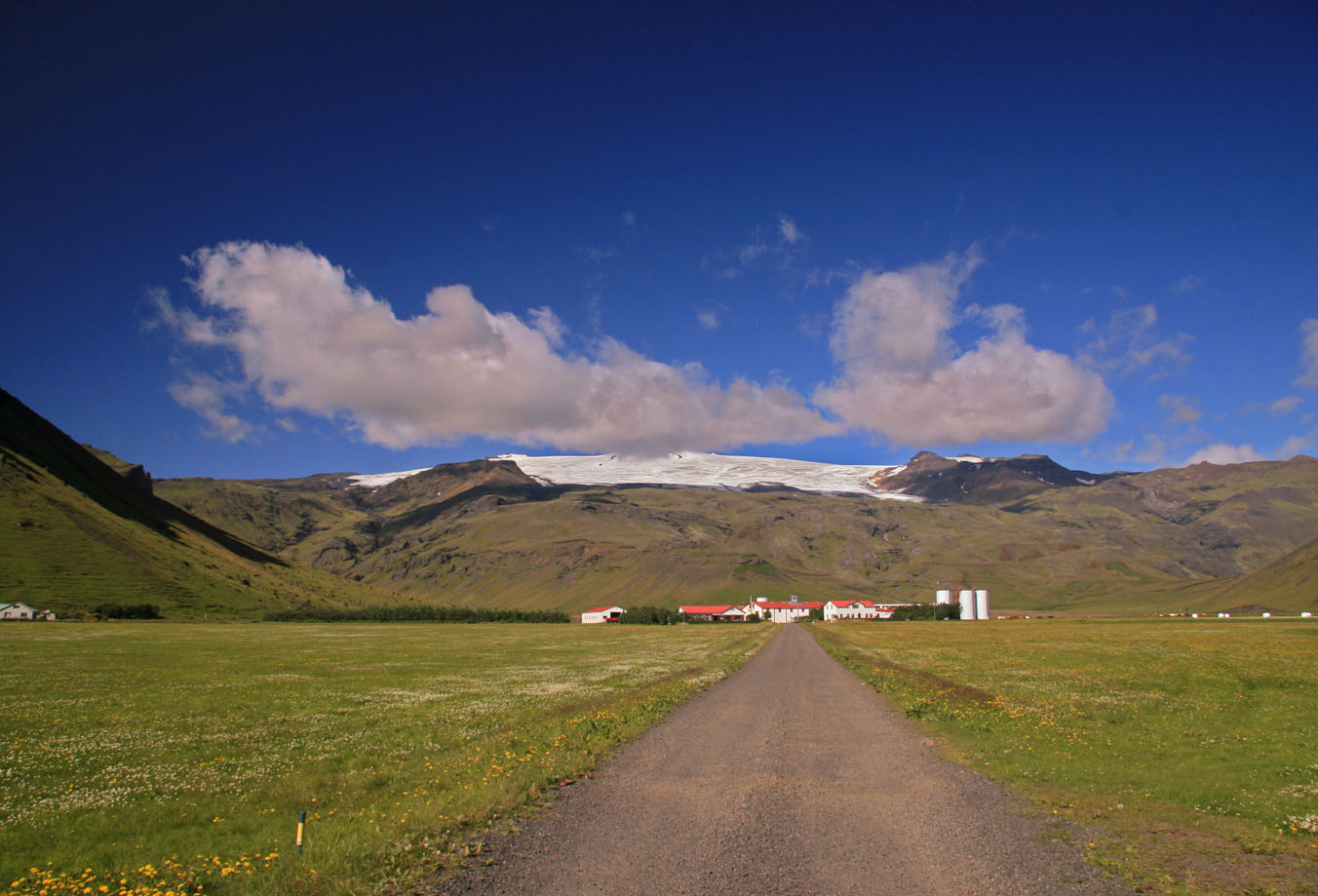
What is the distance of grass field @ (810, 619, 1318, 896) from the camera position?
12031mm

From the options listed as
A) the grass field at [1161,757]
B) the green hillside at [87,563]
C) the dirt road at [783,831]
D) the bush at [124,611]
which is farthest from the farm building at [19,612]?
the dirt road at [783,831]

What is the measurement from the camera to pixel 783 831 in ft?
44.2

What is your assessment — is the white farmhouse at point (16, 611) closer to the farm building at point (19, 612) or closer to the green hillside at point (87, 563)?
the farm building at point (19, 612)

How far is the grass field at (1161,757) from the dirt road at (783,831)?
1.42 m

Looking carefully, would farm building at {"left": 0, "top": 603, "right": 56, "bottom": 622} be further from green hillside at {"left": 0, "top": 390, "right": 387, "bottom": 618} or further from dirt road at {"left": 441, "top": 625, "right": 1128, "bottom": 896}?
dirt road at {"left": 441, "top": 625, "right": 1128, "bottom": 896}

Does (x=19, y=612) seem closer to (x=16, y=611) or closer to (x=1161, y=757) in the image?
(x=16, y=611)

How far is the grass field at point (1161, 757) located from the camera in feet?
39.5

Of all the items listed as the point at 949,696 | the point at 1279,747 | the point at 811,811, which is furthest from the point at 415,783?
the point at 949,696

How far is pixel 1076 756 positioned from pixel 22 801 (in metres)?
26.2

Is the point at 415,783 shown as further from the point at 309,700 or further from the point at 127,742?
the point at 309,700

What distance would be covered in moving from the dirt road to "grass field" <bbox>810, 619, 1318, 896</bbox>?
55.8 inches

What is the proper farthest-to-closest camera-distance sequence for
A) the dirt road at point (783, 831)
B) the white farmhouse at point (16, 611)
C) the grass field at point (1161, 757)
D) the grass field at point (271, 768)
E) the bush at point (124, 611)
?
the bush at point (124, 611) < the white farmhouse at point (16, 611) < the grass field at point (1161, 757) < the grass field at point (271, 768) < the dirt road at point (783, 831)

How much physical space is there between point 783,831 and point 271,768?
539 inches

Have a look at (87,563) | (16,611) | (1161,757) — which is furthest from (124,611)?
(1161,757)
